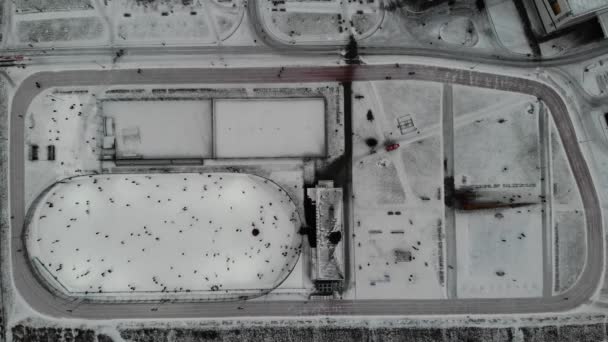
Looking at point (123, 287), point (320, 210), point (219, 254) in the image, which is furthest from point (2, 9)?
point (320, 210)

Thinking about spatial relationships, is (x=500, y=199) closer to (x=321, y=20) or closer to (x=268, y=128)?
(x=268, y=128)

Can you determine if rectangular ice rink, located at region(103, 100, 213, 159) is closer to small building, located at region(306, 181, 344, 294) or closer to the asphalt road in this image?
the asphalt road

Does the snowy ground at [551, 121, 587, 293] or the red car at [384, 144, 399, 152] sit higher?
the red car at [384, 144, 399, 152]

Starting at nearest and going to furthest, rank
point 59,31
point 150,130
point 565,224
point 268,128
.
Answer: point 150,130 → point 268,128 → point 59,31 → point 565,224

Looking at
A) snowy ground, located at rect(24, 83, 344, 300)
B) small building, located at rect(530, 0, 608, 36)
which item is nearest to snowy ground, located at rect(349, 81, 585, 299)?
snowy ground, located at rect(24, 83, 344, 300)

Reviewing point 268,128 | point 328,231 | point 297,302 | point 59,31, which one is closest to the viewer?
point 328,231

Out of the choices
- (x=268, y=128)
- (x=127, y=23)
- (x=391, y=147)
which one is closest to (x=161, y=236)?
(x=268, y=128)

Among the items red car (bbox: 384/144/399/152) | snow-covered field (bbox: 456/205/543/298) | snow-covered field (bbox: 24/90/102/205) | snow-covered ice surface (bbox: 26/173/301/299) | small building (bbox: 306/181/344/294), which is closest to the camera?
snow-covered ice surface (bbox: 26/173/301/299)
